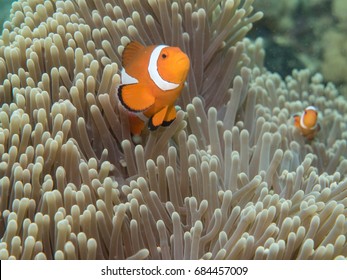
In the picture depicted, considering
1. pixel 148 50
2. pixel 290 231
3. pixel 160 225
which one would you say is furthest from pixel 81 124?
pixel 290 231

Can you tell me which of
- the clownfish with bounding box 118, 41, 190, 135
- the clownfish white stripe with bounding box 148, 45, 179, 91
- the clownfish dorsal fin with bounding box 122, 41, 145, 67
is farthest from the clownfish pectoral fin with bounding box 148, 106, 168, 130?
the clownfish dorsal fin with bounding box 122, 41, 145, 67

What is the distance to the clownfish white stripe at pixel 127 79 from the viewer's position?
1.73 meters

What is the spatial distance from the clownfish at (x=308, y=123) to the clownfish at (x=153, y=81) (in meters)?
0.94

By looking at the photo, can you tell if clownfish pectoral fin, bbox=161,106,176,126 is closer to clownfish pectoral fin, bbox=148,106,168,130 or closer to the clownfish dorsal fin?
clownfish pectoral fin, bbox=148,106,168,130

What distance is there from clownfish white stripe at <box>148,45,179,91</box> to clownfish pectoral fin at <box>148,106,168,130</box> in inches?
4.1

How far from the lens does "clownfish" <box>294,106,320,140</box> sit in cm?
240

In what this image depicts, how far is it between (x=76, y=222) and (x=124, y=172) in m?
0.39

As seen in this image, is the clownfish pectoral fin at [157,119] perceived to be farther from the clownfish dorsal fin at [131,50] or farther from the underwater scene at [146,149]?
the clownfish dorsal fin at [131,50]

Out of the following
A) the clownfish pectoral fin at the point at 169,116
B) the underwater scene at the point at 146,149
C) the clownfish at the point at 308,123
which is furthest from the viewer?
the clownfish at the point at 308,123

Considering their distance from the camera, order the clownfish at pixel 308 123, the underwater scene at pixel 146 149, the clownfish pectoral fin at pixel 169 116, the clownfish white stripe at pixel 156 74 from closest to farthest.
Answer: the underwater scene at pixel 146 149, the clownfish white stripe at pixel 156 74, the clownfish pectoral fin at pixel 169 116, the clownfish at pixel 308 123

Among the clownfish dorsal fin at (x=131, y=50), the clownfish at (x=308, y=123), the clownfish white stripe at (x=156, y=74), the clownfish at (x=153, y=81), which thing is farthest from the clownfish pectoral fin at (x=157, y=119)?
the clownfish at (x=308, y=123)

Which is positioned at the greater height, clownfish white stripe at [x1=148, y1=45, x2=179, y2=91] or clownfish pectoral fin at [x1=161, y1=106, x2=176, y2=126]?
clownfish white stripe at [x1=148, y1=45, x2=179, y2=91]

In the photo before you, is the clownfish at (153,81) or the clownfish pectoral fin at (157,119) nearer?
the clownfish at (153,81)

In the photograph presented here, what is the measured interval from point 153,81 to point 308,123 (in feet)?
3.60
